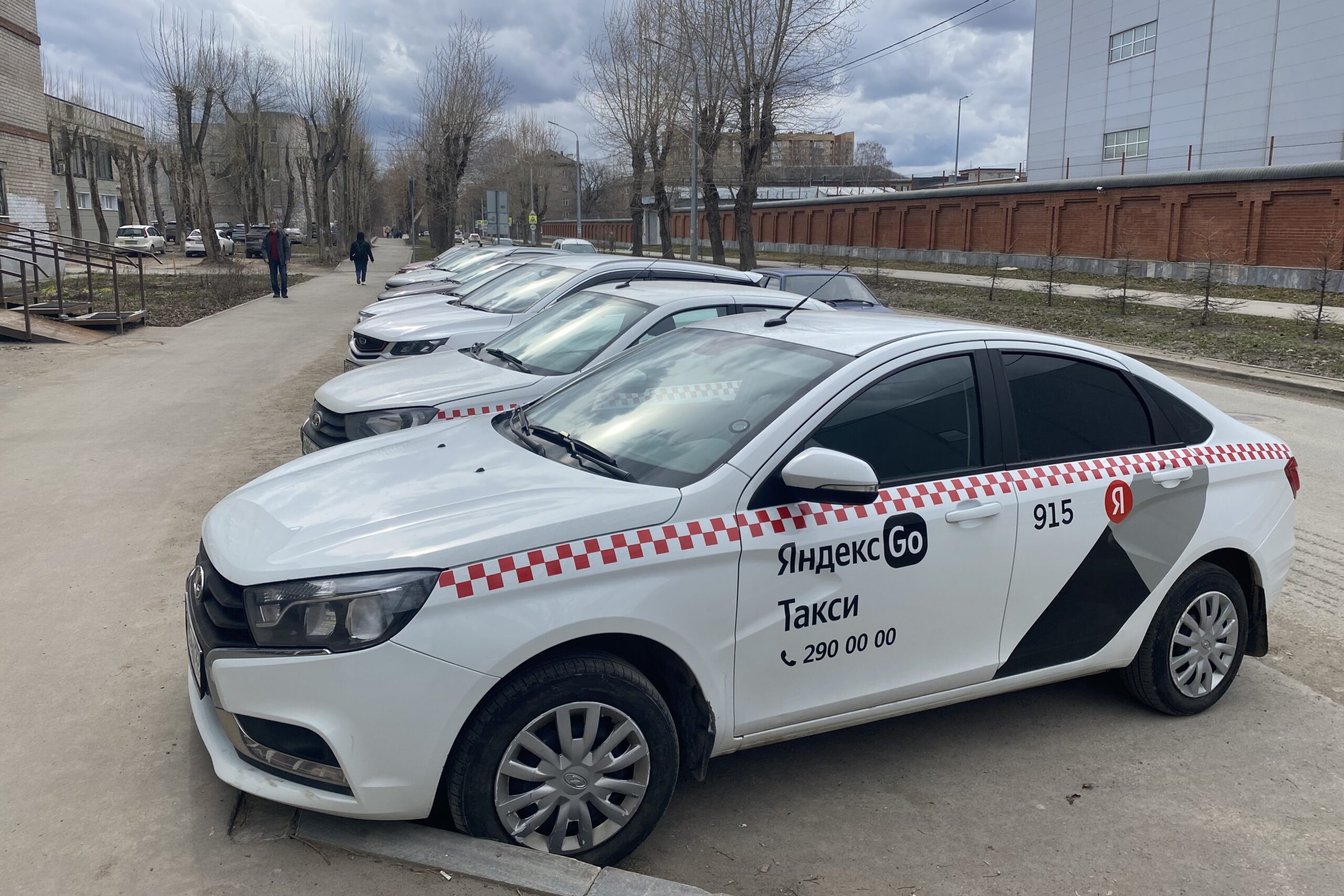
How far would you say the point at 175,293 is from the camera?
2588 centimetres

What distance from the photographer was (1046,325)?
23.2 meters

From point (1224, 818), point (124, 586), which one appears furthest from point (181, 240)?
point (1224, 818)

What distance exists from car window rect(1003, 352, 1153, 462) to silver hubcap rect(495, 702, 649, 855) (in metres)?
1.81

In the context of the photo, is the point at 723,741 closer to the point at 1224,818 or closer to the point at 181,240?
the point at 1224,818

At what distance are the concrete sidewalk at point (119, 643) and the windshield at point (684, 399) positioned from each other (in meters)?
1.45

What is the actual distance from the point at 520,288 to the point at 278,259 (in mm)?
17513

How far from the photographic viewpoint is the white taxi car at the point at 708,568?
2928 millimetres

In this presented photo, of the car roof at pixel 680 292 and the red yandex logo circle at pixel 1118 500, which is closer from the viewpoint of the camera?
the red yandex logo circle at pixel 1118 500

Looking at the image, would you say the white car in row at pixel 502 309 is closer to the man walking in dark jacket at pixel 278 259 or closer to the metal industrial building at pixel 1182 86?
the man walking in dark jacket at pixel 278 259

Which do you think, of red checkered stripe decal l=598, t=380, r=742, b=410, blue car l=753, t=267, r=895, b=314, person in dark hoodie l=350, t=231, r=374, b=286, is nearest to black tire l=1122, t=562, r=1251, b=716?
red checkered stripe decal l=598, t=380, r=742, b=410

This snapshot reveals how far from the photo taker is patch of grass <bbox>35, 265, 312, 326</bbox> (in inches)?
816

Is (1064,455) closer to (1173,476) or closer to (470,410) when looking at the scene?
(1173,476)

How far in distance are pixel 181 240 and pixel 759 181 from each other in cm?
4102

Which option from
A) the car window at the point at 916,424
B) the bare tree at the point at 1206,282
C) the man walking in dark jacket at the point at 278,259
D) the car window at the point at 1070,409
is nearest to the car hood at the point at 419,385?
the car window at the point at 916,424
